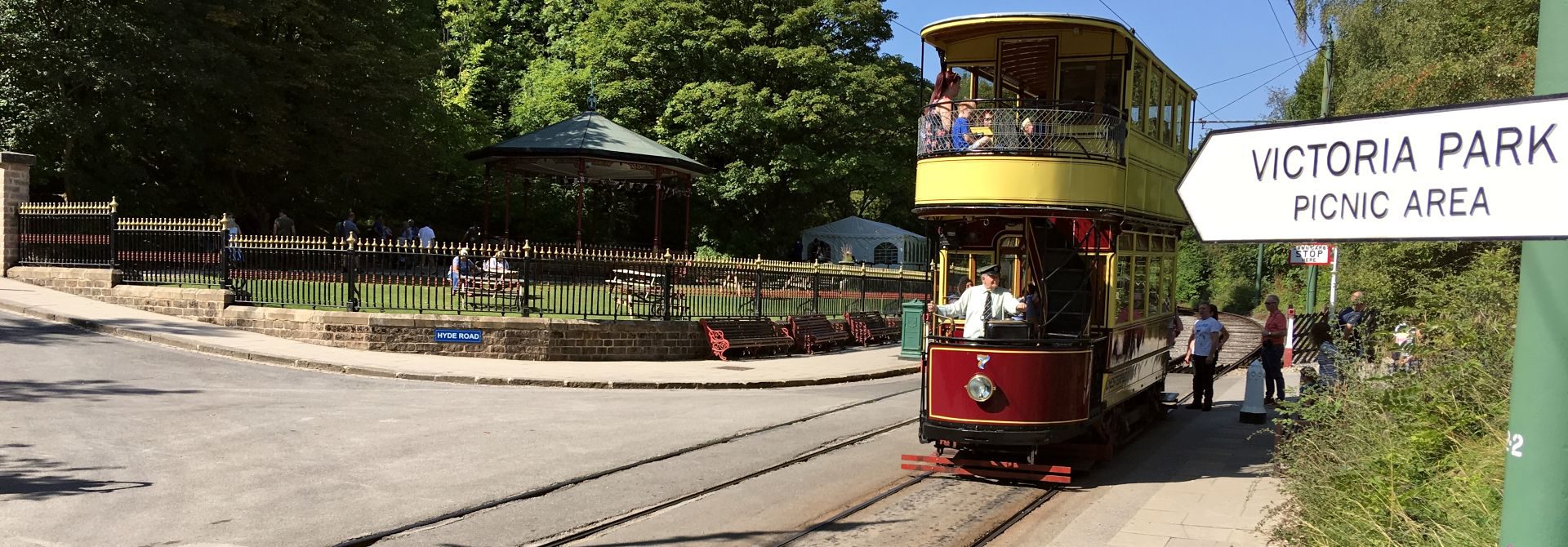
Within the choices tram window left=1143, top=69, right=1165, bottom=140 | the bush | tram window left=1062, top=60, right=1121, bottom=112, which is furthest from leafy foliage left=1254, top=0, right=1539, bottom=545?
tram window left=1062, top=60, right=1121, bottom=112

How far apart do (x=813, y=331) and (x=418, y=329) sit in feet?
28.8

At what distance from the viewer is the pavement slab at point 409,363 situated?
53.8 ft

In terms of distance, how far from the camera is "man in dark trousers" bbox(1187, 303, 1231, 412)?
603 inches

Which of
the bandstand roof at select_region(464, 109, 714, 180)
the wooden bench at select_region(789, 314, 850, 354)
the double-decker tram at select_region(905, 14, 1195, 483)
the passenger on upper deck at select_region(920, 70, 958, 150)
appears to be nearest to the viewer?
the double-decker tram at select_region(905, 14, 1195, 483)

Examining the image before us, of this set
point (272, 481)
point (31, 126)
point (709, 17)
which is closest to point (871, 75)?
point (709, 17)

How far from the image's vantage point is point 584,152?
28.8 m

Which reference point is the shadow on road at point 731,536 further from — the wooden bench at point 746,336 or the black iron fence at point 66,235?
the black iron fence at point 66,235

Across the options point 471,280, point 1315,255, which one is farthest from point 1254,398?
point 471,280

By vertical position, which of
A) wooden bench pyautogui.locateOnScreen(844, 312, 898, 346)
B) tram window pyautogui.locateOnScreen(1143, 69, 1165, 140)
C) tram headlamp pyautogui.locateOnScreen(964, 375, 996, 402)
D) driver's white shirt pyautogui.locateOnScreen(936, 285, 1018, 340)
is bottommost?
wooden bench pyautogui.locateOnScreen(844, 312, 898, 346)

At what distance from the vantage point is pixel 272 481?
888 cm

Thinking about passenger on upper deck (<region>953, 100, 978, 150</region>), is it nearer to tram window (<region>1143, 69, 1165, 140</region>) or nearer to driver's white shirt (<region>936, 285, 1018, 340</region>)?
driver's white shirt (<region>936, 285, 1018, 340</region>)

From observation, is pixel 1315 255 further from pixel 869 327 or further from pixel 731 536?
pixel 731 536

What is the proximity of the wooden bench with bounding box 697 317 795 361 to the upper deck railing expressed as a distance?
10.8 meters

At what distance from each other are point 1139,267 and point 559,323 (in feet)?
35.4
